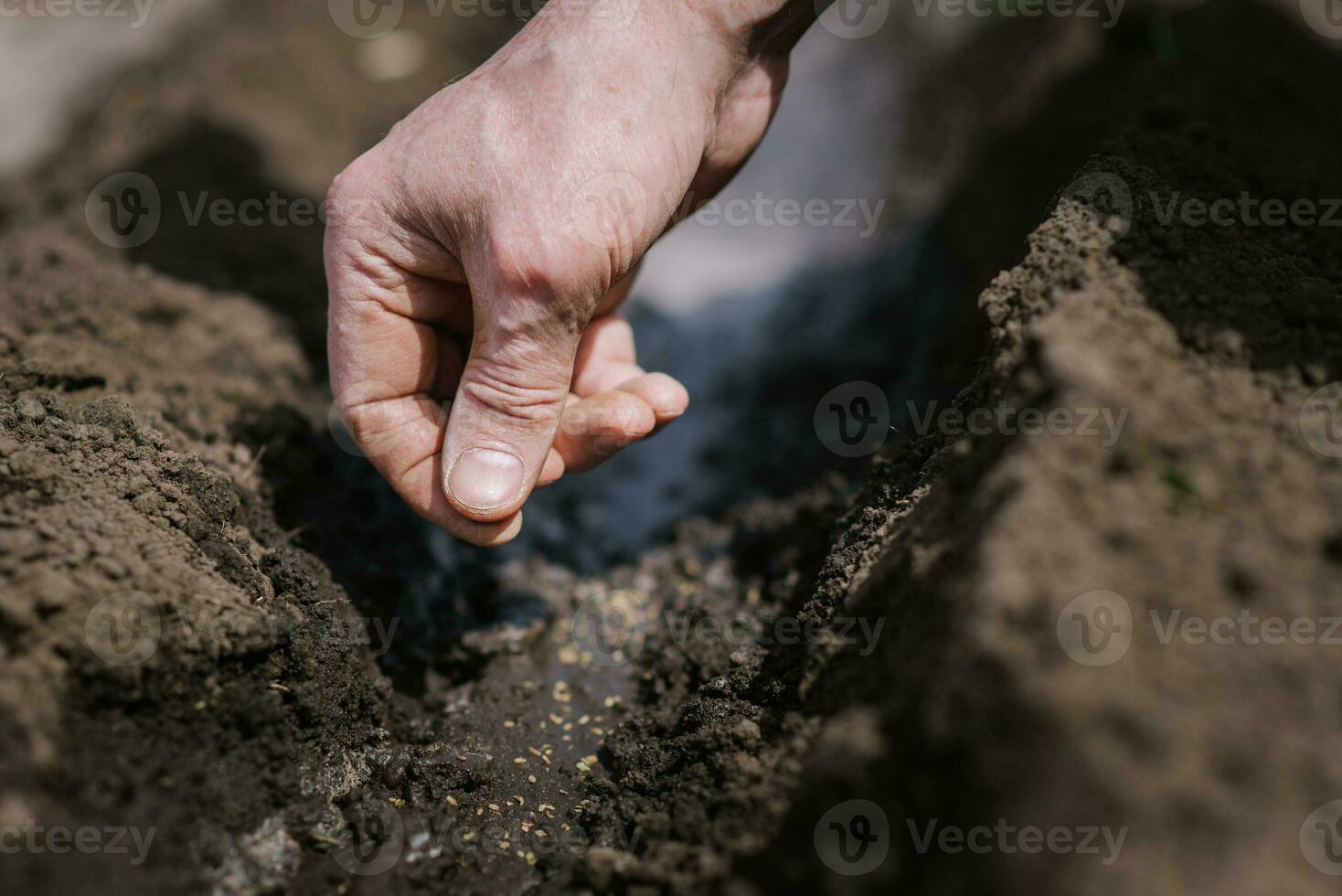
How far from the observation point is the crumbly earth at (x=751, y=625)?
46.2 inches

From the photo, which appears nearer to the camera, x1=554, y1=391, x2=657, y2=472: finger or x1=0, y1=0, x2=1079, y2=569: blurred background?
x1=554, y1=391, x2=657, y2=472: finger

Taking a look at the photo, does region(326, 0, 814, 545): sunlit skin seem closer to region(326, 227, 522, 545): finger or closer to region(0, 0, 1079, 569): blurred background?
region(326, 227, 522, 545): finger

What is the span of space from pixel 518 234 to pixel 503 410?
424 millimetres

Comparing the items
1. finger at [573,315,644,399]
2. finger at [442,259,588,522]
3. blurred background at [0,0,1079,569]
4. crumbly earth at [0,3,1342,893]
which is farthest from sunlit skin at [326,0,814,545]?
blurred background at [0,0,1079,569]

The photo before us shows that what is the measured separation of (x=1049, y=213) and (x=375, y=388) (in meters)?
1.77

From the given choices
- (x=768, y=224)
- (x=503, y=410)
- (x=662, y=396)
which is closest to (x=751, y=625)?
(x=662, y=396)

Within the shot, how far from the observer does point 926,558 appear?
4.97ft

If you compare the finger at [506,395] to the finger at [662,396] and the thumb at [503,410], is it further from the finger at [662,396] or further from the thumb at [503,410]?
the finger at [662,396]

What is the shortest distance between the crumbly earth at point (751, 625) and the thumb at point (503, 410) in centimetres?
49

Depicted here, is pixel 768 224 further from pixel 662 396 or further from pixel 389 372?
pixel 389 372

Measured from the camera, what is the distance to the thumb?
196cm

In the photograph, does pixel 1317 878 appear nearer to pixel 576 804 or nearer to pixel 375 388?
pixel 576 804

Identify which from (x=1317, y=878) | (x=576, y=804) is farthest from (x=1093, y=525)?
(x=576, y=804)

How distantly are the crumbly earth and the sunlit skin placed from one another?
471 millimetres
